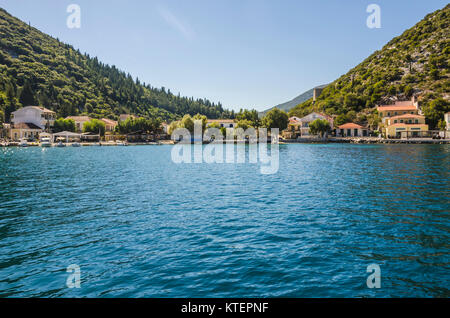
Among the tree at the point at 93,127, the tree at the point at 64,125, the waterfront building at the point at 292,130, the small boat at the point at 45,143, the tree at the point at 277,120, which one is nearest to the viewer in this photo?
the small boat at the point at 45,143

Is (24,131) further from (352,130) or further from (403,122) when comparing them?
(403,122)

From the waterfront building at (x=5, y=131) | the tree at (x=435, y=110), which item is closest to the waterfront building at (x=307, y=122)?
the tree at (x=435, y=110)

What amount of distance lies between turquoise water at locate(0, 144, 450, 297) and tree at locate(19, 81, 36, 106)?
16556cm

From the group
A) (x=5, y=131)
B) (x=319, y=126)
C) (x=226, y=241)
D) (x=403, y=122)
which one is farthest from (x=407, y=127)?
(x=5, y=131)

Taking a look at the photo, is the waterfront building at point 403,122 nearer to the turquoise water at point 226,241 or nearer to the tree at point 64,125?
the turquoise water at point 226,241

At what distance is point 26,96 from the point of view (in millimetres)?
165000

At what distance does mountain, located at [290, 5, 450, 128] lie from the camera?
5443 inches

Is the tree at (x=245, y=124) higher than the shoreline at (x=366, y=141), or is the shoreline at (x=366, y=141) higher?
the tree at (x=245, y=124)

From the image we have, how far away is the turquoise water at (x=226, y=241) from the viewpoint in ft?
34.0

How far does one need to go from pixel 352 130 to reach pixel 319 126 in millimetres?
18025

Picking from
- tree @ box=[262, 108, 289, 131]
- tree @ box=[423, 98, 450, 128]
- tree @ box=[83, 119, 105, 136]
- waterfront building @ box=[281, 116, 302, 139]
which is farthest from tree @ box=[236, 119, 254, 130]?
tree @ box=[423, 98, 450, 128]

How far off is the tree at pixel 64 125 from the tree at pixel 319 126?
108706mm

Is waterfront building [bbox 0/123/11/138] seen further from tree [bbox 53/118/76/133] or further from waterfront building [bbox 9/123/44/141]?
tree [bbox 53/118/76/133]

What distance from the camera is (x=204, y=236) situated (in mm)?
15195
